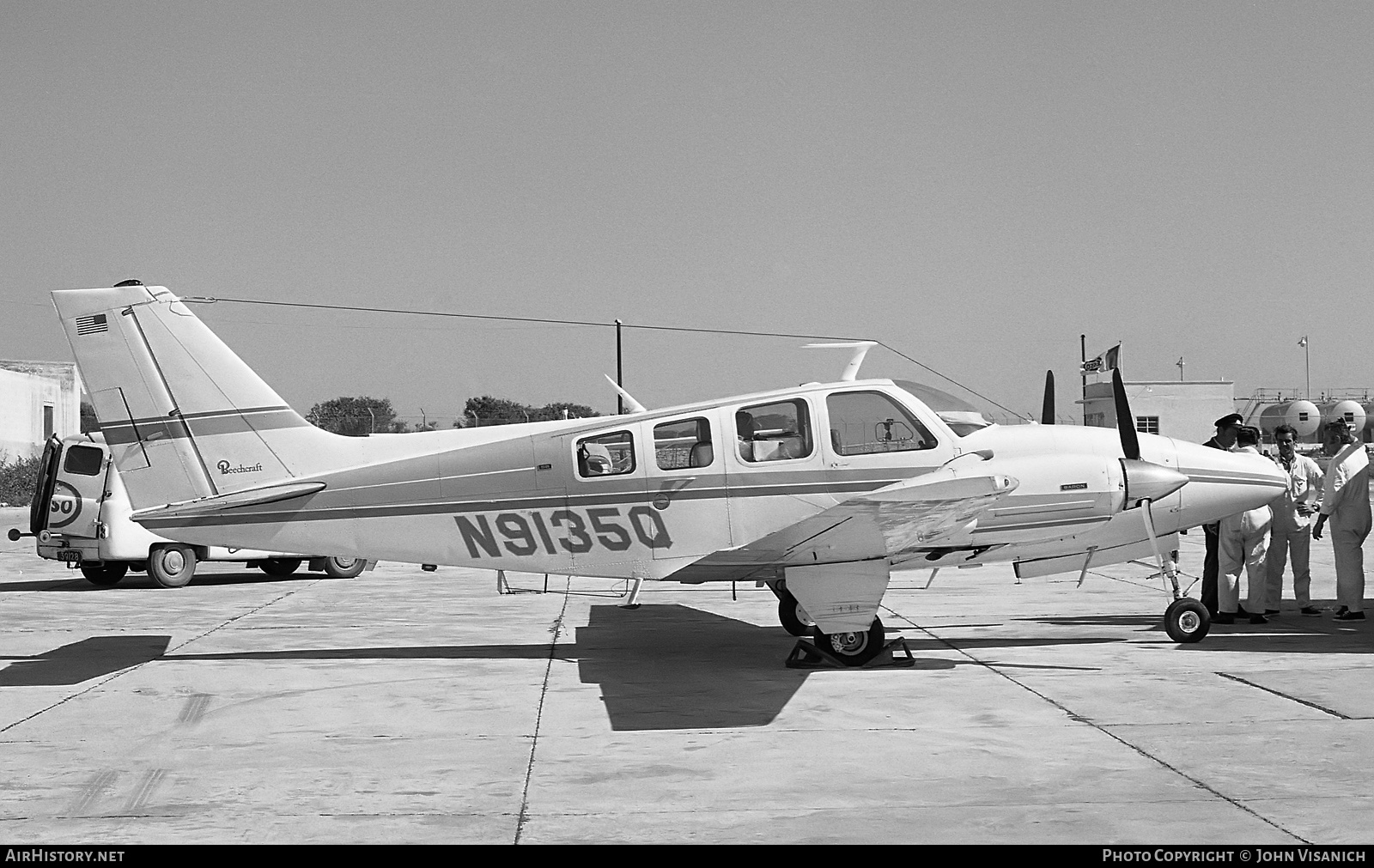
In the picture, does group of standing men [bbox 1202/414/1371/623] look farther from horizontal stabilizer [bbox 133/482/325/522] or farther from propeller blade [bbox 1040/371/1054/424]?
horizontal stabilizer [bbox 133/482/325/522]

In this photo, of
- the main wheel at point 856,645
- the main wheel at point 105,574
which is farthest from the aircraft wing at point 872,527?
the main wheel at point 105,574

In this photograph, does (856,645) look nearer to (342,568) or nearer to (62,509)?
(342,568)

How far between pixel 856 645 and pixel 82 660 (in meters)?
6.96

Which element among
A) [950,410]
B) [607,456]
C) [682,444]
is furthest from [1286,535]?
[607,456]

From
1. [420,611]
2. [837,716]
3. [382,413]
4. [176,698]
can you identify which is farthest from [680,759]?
[382,413]

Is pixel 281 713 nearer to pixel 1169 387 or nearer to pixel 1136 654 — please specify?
pixel 1136 654

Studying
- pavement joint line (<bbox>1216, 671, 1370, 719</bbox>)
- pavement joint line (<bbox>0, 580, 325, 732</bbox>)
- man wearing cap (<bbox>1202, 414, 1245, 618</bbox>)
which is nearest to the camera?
pavement joint line (<bbox>1216, 671, 1370, 719</bbox>)

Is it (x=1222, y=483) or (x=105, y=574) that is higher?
(x=1222, y=483)

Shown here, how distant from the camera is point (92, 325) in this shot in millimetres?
10398

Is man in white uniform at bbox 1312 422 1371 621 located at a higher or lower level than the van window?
lower

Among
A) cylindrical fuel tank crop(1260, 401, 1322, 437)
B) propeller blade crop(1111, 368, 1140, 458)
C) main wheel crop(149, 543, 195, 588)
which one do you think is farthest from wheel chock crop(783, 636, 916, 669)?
cylindrical fuel tank crop(1260, 401, 1322, 437)

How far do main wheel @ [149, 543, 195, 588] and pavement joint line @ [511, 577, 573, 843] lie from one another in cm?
733

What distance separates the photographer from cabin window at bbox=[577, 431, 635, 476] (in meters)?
10.1

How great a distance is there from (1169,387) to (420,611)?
70408 millimetres
